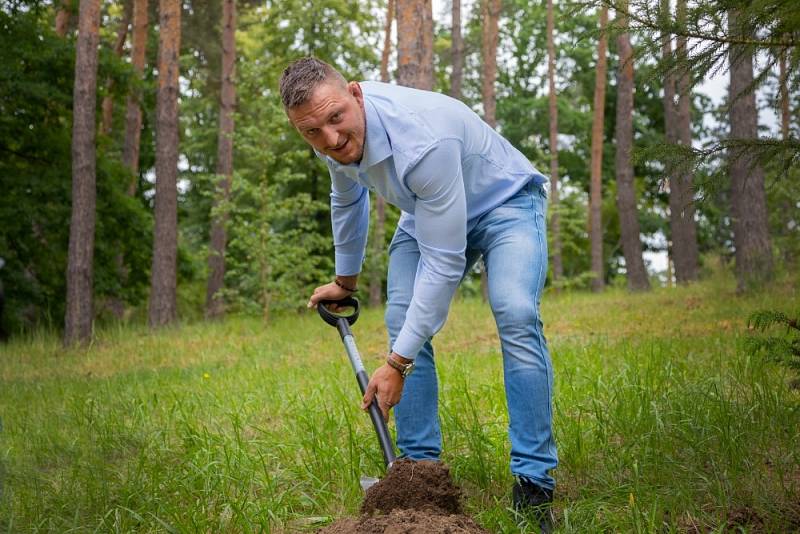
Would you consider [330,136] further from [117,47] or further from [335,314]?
[117,47]

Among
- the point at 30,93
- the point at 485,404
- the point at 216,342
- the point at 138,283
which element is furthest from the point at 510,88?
the point at 485,404

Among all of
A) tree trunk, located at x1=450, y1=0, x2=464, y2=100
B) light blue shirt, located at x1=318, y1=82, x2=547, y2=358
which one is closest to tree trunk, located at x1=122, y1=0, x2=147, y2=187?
tree trunk, located at x1=450, y1=0, x2=464, y2=100

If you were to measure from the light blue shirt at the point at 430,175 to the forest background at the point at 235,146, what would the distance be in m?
0.85

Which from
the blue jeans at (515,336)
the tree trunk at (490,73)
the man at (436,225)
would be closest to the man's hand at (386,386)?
the man at (436,225)

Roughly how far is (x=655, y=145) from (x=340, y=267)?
149 centimetres

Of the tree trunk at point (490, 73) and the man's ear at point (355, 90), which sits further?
the tree trunk at point (490, 73)

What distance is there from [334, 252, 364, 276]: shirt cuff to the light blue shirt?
1.81 ft

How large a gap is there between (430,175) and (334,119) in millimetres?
382

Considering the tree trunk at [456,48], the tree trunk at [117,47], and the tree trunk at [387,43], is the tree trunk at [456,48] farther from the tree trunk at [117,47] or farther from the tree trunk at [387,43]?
the tree trunk at [117,47]

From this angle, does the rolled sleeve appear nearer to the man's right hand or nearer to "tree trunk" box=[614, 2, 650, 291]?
the man's right hand

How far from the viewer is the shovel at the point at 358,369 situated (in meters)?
3.17

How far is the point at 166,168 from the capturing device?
42.9 ft

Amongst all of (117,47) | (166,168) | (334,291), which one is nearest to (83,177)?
(166,168)

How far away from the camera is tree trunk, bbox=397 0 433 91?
27.1 feet
